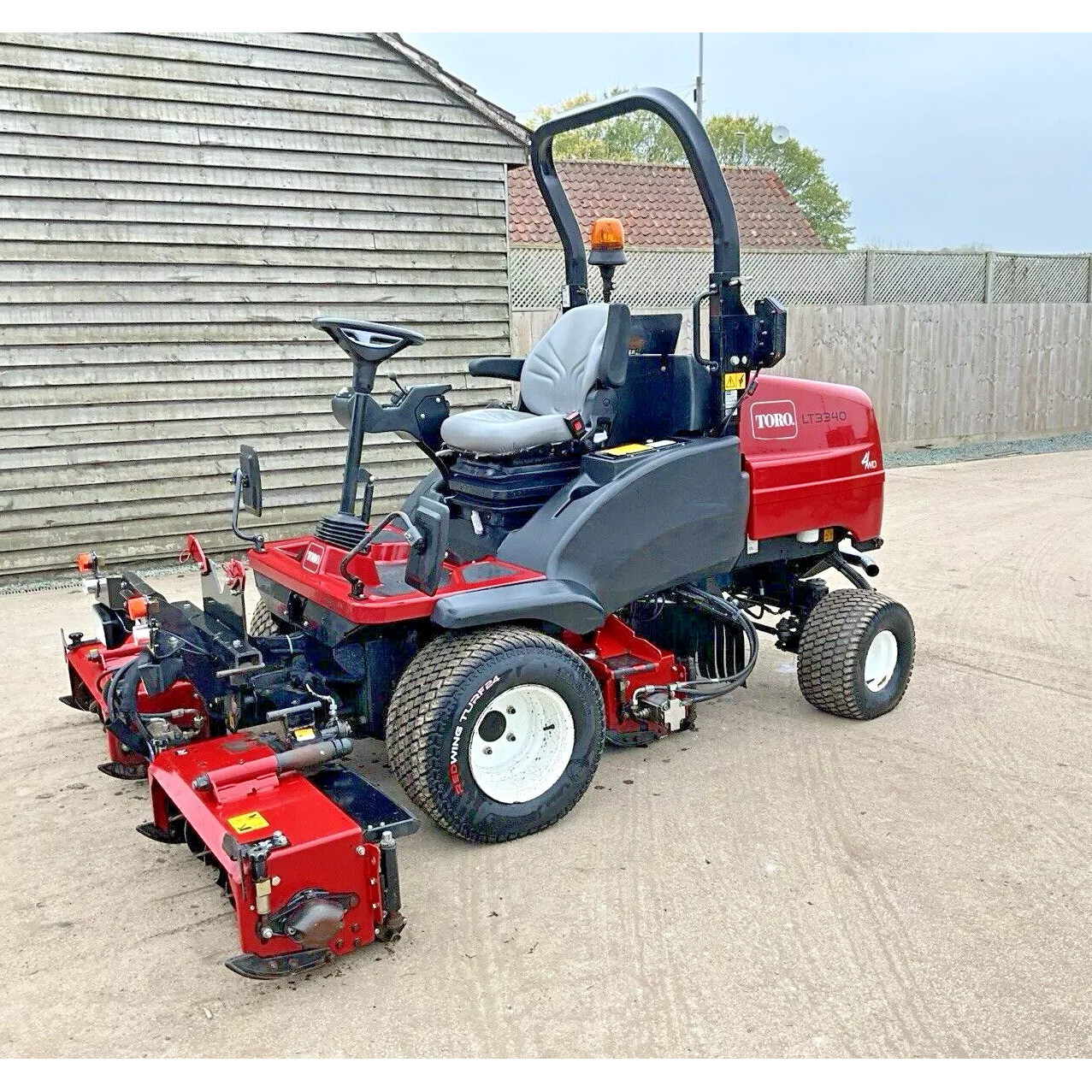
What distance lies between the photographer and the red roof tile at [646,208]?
1535cm

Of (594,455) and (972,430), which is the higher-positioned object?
(594,455)

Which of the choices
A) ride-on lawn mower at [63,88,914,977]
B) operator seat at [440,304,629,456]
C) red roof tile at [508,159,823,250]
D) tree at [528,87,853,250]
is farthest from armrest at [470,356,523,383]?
tree at [528,87,853,250]

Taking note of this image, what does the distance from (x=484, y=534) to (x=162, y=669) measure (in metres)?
1.26

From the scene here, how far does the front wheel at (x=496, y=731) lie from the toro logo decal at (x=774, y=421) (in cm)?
130

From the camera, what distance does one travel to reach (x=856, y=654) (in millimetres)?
4281

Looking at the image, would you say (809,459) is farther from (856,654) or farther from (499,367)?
(499,367)

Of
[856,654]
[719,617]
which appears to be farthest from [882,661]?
[719,617]

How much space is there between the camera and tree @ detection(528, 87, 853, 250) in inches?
1606

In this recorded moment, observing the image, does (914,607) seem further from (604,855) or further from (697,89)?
(697,89)

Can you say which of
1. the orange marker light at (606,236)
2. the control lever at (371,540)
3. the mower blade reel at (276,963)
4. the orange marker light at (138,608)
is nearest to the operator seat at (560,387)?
the orange marker light at (606,236)

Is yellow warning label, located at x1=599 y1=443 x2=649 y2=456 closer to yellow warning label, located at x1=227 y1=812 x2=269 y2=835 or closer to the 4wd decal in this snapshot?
the 4wd decal

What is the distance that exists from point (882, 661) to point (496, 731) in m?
1.87

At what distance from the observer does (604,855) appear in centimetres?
Result: 334

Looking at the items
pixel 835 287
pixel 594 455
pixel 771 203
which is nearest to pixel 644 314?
pixel 594 455
